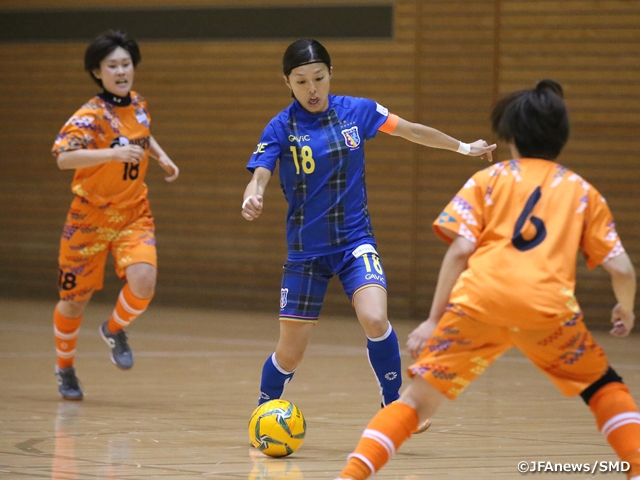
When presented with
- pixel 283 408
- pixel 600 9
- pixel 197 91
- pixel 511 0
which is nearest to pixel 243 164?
pixel 197 91

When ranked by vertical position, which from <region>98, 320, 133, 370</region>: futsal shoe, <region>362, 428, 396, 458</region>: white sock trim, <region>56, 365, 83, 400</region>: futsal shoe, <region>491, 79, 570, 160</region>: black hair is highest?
<region>491, 79, 570, 160</region>: black hair

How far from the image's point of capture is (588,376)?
10.4 ft

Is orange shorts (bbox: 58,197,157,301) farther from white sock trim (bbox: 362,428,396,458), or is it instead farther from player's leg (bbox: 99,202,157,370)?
white sock trim (bbox: 362,428,396,458)

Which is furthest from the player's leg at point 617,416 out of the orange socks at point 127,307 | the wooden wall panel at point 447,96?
the wooden wall panel at point 447,96

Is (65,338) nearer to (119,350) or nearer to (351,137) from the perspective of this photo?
(119,350)

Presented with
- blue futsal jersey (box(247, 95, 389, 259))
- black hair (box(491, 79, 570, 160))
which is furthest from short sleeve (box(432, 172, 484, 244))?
blue futsal jersey (box(247, 95, 389, 259))

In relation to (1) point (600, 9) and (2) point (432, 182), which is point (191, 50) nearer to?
(2) point (432, 182)

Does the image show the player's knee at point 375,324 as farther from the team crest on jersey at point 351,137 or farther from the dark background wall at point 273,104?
the dark background wall at point 273,104

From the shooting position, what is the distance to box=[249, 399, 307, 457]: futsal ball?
4.25 meters

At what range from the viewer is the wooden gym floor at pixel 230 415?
13.3ft

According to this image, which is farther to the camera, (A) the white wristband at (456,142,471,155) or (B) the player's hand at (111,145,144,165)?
(B) the player's hand at (111,145,144,165)

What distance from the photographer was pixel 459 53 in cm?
1022

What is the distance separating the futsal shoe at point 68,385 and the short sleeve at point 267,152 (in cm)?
218

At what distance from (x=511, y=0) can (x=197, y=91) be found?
353 cm
